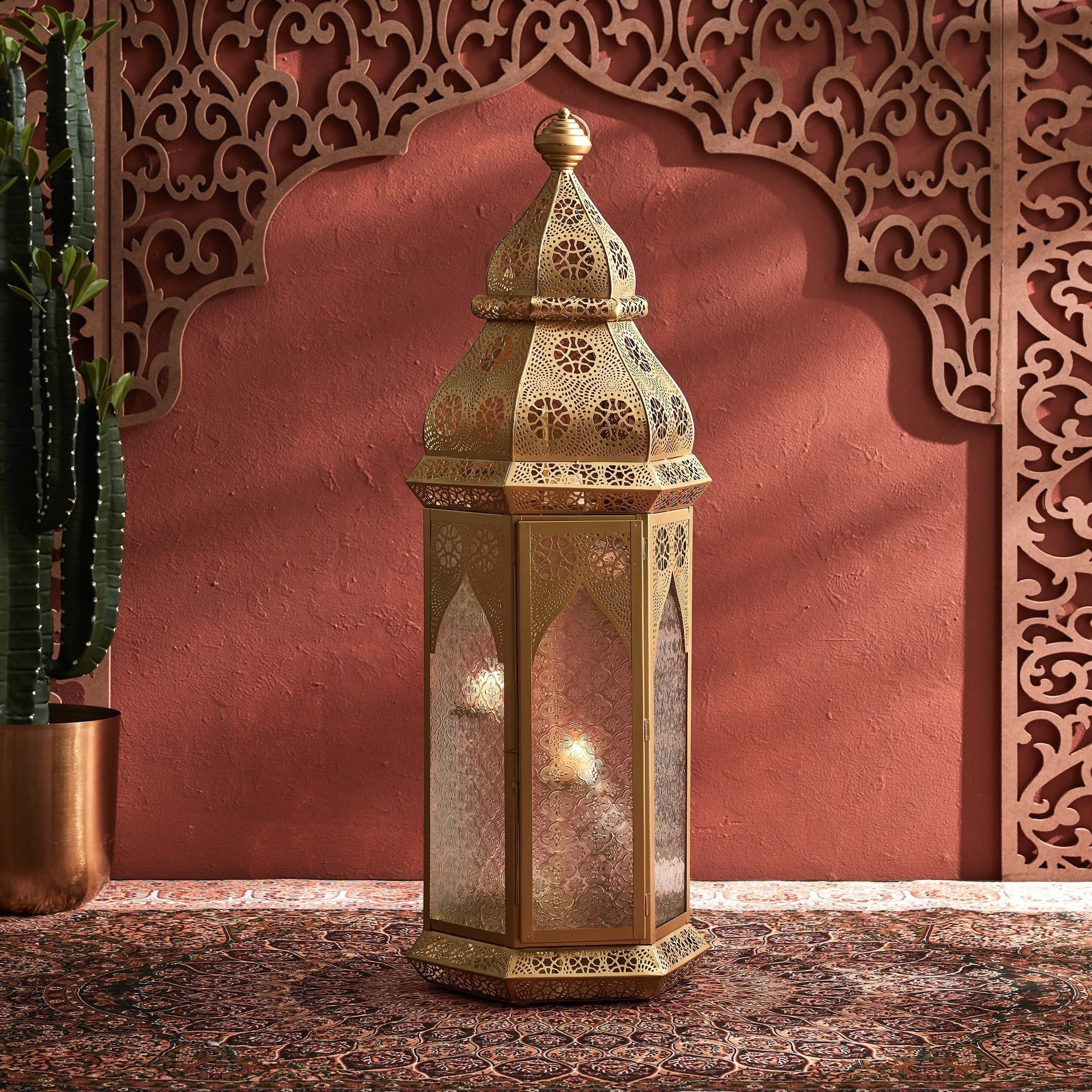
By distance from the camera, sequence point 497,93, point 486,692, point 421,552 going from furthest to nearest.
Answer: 1. point 421,552
2. point 497,93
3. point 486,692

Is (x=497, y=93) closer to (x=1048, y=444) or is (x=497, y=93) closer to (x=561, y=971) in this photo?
(x=1048, y=444)

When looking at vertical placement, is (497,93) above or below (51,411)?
above

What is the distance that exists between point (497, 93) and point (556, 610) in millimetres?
1527

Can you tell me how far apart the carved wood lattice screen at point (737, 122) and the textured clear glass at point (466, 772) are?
1224 mm

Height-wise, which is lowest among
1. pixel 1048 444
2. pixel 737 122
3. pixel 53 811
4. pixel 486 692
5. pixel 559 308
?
pixel 53 811

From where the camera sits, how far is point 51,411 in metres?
3.76

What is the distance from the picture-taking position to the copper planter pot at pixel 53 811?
373 centimetres

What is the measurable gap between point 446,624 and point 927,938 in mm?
1364

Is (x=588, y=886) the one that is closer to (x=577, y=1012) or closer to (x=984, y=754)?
(x=577, y=1012)

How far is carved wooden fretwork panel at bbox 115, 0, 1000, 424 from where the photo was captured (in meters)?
3.99

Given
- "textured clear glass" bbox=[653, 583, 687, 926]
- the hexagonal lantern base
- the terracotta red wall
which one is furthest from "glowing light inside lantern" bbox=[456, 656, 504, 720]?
the terracotta red wall

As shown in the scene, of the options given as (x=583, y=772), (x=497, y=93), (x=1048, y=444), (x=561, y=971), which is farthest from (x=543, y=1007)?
(x=497, y=93)

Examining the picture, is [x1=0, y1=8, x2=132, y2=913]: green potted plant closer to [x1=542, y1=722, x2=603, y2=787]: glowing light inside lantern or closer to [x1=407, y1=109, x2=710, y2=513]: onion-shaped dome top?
[x1=407, y1=109, x2=710, y2=513]: onion-shaped dome top

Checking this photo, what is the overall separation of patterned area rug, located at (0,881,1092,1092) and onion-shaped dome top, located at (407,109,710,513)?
1.03 metres
